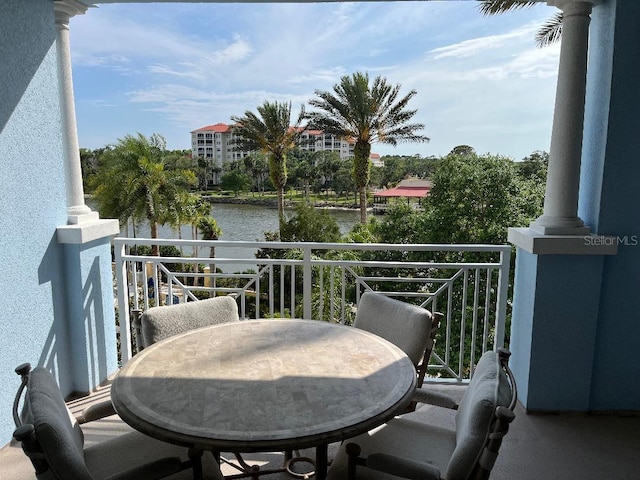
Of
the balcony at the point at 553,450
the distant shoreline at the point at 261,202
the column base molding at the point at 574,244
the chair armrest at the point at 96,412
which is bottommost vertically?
the balcony at the point at 553,450

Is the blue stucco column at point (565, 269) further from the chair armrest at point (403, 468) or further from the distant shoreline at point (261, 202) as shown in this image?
the distant shoreline at point (261, 202)

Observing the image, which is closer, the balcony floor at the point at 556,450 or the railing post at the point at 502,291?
the balcony floor at the point at 556,450

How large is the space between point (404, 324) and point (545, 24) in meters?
11.2

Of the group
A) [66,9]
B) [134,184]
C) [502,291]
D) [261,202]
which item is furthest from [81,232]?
[261,202]

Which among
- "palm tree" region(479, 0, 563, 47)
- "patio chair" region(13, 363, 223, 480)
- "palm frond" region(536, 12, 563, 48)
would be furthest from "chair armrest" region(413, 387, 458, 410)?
"palm frond" region(536, 12, 563, 48)

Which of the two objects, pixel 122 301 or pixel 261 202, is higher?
pixel 122 301

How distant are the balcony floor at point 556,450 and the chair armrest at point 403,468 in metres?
1.05

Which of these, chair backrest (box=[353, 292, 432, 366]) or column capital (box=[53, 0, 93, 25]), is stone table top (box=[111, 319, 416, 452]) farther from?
column capital (box=[53, 0, 93, 25])

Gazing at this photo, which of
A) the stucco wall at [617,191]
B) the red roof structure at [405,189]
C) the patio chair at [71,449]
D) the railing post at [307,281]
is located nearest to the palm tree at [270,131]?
the red roof structure at [405,189]

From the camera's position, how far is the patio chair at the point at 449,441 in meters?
1.26

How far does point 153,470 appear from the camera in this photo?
1324 mm

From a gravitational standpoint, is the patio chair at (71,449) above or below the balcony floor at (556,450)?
above

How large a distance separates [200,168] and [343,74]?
1407cm

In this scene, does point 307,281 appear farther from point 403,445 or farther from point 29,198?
point 29,198
